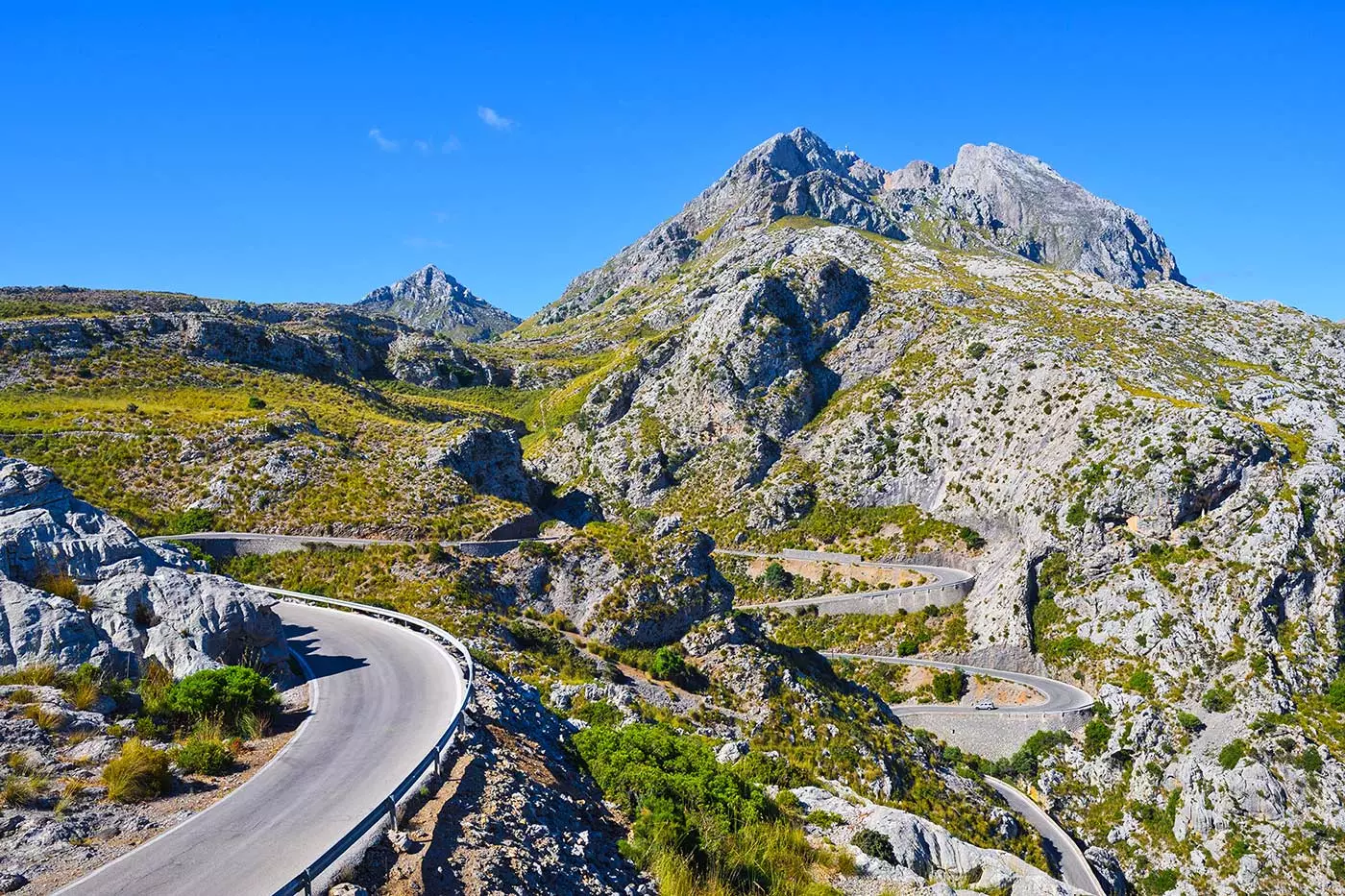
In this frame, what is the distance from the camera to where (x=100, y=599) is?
17.6 m

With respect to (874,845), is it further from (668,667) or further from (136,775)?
(136,775)

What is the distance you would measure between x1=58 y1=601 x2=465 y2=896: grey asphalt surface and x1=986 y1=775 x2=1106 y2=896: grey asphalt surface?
129 ft

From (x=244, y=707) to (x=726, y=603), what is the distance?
3002 centimetres

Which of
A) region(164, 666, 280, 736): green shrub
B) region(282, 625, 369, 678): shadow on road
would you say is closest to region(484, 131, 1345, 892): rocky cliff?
region(282, 625, 369, 678): shadow on road

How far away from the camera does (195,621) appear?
59.1ft

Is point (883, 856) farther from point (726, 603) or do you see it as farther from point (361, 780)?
point (726, 603)

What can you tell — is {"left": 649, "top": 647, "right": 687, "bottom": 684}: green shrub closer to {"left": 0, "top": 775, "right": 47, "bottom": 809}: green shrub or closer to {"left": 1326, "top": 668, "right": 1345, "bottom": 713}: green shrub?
{"left": 0, "top": 775, "right": 47, "bottom": 809}: green shrub

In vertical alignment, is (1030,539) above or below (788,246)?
below

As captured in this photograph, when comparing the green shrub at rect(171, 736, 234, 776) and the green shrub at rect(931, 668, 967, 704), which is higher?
the green shrub at rect(171, 736, 234, 776)

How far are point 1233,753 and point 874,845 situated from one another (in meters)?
46.3

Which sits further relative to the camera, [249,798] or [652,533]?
[652,533]

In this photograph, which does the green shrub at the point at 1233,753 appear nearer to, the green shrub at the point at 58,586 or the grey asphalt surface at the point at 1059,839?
the grey asphalt surface at the point at 1059,839

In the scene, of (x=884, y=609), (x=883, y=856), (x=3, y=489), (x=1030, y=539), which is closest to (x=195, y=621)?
(x=3, y=489)

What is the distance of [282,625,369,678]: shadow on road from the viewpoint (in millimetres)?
21078
